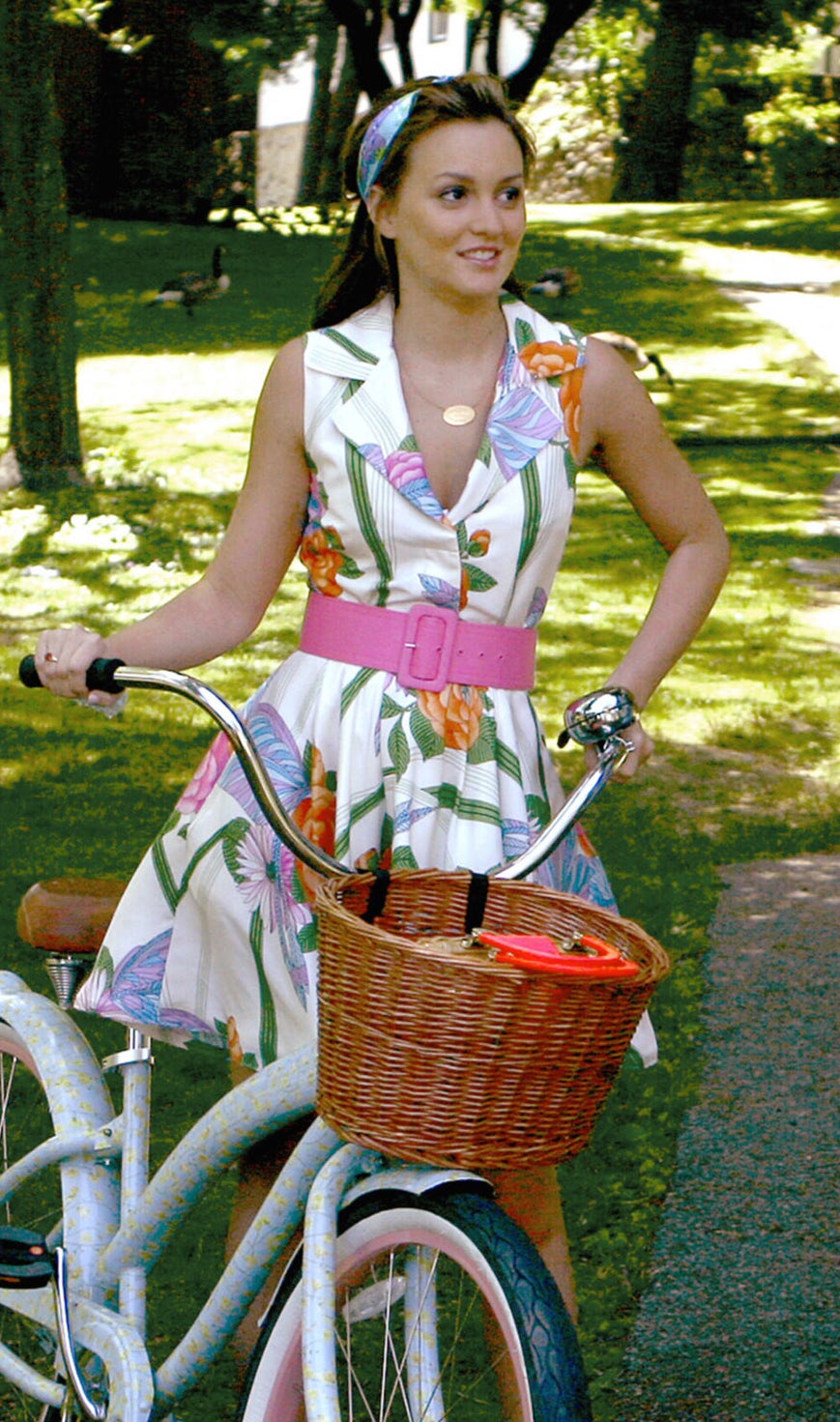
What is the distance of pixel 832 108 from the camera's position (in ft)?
104

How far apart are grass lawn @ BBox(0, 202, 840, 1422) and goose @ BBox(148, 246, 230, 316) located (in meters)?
0.16

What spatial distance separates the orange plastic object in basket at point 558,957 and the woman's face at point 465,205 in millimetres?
1043

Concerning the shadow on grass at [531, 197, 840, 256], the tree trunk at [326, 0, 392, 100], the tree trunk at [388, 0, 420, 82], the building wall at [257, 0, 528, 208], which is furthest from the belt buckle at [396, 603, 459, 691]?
the building wall at [257, 0, 528, 208]

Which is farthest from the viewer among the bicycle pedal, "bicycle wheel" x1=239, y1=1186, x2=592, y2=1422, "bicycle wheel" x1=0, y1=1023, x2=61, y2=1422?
"bicycle wheel" x1=0, y1=1023, x2=61, y2=1422

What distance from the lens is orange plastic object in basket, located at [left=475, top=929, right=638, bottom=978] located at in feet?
6.72

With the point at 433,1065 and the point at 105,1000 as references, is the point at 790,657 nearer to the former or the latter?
the point at 105,1000

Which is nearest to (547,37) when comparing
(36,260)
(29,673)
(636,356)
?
(636,356)

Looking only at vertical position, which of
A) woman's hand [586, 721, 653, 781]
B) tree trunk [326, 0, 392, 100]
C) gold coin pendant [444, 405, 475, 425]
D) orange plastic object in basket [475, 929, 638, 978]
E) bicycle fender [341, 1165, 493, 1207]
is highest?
tree trunk [326, 0, 392, 100]

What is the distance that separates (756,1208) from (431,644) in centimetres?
205

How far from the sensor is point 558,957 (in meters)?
2.06

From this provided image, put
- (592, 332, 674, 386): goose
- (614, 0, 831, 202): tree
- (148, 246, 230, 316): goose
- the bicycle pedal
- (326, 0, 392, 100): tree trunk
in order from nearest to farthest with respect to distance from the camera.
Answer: the bicycle pedal
(592, 332, 674, 386): goose
(326, 0, 392, 100): tree trunk
(148, 246, 230, 316): goose
(614, 0, 831, 202): tree

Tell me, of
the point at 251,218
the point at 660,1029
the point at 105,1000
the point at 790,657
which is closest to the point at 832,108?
the point at 251,218

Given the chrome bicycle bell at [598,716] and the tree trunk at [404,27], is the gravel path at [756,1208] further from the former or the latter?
the tree trunk at [404,27]

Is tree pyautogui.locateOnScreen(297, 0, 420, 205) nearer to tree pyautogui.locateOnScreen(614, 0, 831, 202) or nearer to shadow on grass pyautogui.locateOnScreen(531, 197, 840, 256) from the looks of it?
shadow on grass pyautogui.locateOnScreen(531, 197, 840, 256)
